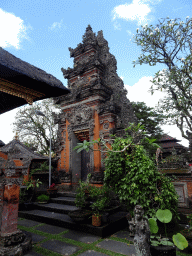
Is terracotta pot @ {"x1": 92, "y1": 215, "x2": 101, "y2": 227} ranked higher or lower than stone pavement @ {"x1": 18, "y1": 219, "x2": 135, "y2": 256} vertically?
higher

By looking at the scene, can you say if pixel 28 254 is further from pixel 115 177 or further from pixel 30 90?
pixel 30 90

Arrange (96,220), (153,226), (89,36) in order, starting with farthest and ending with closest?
(89,36)
(96,220)
(153,226)

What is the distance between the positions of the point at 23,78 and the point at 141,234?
12.7ft

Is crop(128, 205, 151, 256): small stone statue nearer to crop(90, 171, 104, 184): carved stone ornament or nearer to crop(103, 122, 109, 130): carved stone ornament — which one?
crop(90, 171, 104, 184): carved stone ornament

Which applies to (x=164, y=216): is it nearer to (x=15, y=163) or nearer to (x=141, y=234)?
(x=141, y=234)

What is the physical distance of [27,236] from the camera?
436cm

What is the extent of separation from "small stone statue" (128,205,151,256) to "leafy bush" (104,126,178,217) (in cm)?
A: 145

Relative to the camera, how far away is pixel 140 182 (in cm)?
442

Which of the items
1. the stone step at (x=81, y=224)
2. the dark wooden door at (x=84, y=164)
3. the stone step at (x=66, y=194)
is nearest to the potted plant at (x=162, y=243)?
the stone step at (x=81, y=224)

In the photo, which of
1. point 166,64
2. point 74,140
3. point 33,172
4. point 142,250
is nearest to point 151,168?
point 142,250

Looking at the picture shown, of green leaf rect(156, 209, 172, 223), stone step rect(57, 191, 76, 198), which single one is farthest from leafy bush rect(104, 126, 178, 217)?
stone step rect(57, 191, 76, 198)

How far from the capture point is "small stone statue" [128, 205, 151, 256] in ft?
9.23

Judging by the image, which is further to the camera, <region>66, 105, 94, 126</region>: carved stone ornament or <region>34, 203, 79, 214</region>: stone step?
<region>66, 105, 94, 126</region>: carved stone ornament

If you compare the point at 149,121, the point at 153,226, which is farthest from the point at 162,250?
the point at 149,121
